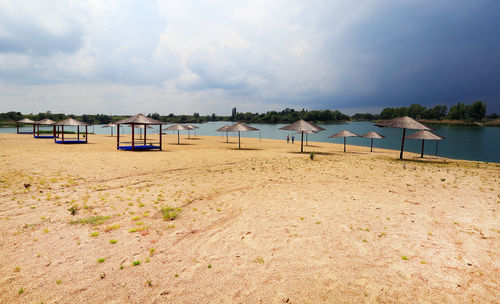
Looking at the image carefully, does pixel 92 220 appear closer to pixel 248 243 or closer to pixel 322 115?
pixel 248 243

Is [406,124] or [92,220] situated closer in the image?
[92,220]

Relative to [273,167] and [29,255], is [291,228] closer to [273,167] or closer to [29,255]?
[29,255]

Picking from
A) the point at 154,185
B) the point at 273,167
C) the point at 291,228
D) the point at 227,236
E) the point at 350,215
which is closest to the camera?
the point at 227,236

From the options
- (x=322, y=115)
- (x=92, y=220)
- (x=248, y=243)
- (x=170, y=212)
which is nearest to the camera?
(x=248, y=243)

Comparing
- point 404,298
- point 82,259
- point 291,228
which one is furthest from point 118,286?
point 404,298

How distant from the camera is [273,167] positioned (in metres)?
13.0

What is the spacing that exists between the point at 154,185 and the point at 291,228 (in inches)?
235

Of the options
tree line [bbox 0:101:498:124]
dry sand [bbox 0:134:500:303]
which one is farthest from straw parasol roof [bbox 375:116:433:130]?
tree line [bbox 0:101:498:124]

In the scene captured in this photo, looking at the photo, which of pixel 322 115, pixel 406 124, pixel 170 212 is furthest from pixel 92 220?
pixel 322 115

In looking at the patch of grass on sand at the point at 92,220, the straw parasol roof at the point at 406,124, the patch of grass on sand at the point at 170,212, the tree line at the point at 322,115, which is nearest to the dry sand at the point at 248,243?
the patch of grass on sand at the point at 92,220

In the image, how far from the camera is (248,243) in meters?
4.62

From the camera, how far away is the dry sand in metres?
3.28

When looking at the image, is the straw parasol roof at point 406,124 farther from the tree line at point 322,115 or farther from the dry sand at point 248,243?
the tree line at point 322,115

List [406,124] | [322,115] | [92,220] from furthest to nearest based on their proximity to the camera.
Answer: [322,115]
[406,124]
[92,220]
